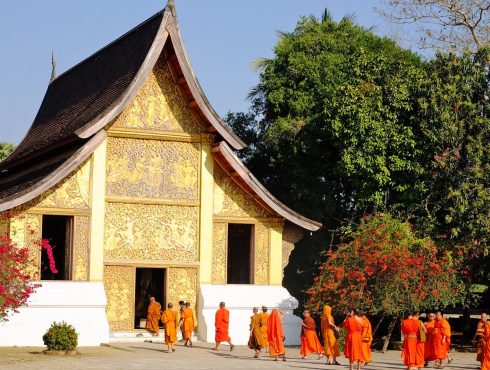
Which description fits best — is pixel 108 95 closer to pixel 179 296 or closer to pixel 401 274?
pixel 179 296

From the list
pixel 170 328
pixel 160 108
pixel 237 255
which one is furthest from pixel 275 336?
pixel 237 255

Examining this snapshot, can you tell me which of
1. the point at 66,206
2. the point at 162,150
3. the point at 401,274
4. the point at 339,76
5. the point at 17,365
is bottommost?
the point at 17,365

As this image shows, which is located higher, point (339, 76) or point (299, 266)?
point (339, 76)

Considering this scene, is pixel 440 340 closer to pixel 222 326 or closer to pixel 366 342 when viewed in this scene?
pixel 366 342

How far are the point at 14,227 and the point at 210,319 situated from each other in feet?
19.0

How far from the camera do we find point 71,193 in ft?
85.7

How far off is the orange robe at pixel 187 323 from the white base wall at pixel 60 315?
1.94 metres

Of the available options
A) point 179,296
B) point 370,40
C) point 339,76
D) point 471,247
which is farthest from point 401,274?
point 370,40

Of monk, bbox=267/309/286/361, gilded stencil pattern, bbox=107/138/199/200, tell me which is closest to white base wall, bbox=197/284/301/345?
gilded stencil pattern, bbox=107/138/199/200

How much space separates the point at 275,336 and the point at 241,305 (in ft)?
13.4

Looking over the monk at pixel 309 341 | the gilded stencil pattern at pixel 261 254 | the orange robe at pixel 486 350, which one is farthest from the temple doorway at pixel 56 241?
the orange robe at pixel 486 350

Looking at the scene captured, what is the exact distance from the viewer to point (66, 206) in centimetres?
2600

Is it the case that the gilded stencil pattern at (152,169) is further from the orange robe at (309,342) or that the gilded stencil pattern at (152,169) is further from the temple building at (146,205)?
the orange robe at (309,342)

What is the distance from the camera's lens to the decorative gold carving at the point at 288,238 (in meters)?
28.7
